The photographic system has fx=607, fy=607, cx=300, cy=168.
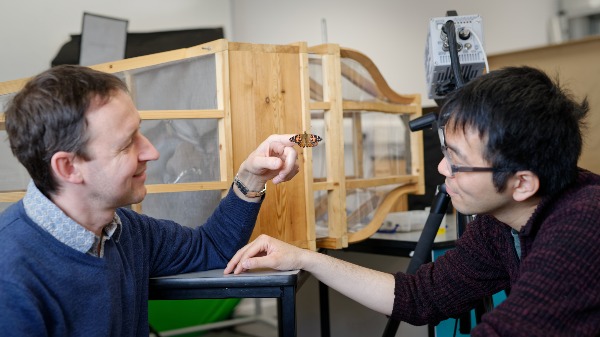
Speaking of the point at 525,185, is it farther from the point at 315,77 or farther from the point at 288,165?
the point at 315,77

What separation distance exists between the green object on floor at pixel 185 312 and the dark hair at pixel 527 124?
6.83ft

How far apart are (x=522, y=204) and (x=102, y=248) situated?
75cm

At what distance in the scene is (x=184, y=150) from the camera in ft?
5.26

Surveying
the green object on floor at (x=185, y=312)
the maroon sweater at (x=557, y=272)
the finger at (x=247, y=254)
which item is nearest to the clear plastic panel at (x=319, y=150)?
the finger at (x=247, y=254)

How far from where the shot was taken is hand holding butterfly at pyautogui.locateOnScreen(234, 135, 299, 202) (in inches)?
50.1

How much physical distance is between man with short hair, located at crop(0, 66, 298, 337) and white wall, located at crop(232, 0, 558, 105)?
10.1 feet

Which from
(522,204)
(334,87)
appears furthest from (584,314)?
(334,87)

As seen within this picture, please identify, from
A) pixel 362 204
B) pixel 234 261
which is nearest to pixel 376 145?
pixel 362 204

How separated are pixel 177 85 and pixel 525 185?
3.09ft

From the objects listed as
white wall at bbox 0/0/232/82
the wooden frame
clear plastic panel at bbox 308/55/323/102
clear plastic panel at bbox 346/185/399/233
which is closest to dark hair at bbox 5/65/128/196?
the wooden frame

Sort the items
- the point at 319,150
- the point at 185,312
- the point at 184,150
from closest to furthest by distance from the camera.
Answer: the point at 184,150 < the point at 319,150 < the point at 185,312

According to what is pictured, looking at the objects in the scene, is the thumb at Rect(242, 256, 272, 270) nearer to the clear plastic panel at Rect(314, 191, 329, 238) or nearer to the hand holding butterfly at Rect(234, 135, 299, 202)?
the hand holding butterfly at Rect(234, 135, 299, 202)

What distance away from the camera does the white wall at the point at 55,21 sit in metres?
3.16

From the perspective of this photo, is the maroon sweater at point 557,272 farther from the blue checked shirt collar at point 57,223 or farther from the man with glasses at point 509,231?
the blue checked shirt collar at point 57,223
